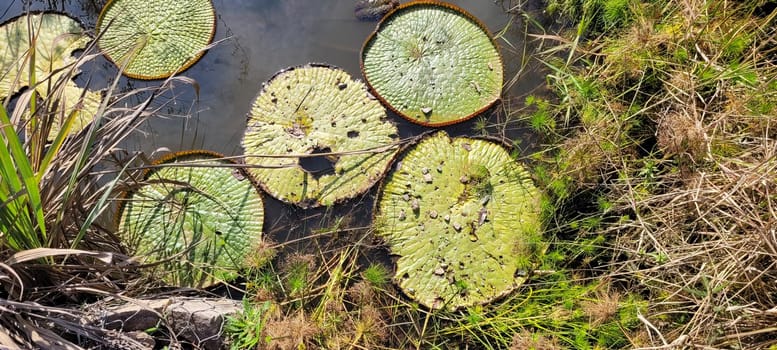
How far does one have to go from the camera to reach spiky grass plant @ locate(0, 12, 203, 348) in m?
1.66

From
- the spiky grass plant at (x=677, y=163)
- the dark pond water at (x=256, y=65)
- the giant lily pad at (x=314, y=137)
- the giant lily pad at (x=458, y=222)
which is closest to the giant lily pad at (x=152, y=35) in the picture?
the dark pond water at (x=256, y=65)

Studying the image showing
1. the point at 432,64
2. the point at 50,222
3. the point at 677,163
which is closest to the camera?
the point at 50,222

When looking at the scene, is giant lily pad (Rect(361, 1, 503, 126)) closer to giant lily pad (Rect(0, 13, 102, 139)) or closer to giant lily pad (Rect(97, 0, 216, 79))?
giant lily pad (Rect(97, 0, 216, 79))

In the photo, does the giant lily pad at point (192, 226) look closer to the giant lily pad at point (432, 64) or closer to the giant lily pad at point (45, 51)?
the giant lily pad at point (45, 51)

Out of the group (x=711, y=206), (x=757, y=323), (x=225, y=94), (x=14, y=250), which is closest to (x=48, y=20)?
(x=225, y=94)

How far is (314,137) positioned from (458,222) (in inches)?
34.7

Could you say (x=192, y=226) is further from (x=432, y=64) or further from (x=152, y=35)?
(x=432, y=64)

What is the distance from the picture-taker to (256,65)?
2809 millimetres

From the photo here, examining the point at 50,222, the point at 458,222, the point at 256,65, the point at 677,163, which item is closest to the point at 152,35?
the point at 256,65

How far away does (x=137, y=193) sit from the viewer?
91.3 inches

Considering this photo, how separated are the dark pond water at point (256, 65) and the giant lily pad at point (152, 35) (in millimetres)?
86

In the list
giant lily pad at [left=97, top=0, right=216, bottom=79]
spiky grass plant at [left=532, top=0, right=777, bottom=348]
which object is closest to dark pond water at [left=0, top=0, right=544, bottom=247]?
giant lily pad at [left=97, top=0, right=216, bottom=79]

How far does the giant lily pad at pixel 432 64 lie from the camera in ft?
8.87

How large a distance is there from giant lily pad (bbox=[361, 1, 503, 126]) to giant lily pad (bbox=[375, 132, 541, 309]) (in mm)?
205
